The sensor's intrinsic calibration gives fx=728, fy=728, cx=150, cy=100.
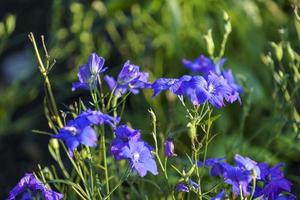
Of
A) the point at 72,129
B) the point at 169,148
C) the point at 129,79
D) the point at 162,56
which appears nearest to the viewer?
the point at 72,129

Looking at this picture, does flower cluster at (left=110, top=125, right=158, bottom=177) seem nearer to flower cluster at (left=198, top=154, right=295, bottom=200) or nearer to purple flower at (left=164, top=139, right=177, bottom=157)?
purple flower at (left=164, top=139, right=177, bottom=157)

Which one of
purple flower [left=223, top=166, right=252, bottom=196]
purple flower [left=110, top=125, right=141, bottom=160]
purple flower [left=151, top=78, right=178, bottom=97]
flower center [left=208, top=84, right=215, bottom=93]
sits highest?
purple flower [left=151, top=78, right=178, bottom=97]

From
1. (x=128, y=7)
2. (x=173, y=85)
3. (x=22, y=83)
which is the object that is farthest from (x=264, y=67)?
(x=173, y=85)

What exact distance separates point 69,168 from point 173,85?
1434 millimetres

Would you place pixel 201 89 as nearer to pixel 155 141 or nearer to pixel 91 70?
pixel 155 141

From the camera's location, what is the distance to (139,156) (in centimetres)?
173

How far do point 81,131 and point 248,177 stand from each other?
1.29 ft

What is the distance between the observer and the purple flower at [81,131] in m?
1.63

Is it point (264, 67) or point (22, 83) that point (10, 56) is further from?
point (264, 67)

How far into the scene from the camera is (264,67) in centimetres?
314

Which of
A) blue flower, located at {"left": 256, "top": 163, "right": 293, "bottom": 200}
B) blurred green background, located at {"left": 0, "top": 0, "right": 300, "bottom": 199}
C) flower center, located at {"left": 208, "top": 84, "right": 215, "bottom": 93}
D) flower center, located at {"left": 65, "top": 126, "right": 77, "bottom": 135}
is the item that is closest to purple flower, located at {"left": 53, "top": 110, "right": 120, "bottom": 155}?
flower center, located at {"left": 65, "top": 126, "right": 77, "bottom": 135}

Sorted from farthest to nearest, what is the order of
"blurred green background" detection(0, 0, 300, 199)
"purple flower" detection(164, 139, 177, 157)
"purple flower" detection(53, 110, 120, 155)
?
"blurred green background" detection(0, 0, 300, 199), "purple flower" detection(164, 139, 177, 157), "purple flower" detection(53, 110, 120, 155)

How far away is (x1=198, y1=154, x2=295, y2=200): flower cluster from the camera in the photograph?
1.68 metres

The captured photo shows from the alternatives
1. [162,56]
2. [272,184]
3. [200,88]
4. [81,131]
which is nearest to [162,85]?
[200,88]
